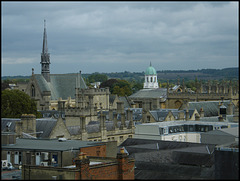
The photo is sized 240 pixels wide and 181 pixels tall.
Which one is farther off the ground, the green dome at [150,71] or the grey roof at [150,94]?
the green dome at [150,71]

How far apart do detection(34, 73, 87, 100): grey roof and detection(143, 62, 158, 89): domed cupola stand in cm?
6294

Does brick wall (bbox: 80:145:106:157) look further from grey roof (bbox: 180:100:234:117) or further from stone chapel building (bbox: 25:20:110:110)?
stone chapel building (bbox: 25:20:110:110)

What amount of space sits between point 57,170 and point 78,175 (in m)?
1.25

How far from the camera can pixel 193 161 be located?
47.5 m

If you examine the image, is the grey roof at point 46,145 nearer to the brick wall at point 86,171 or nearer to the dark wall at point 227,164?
the brick wall at point 86,171

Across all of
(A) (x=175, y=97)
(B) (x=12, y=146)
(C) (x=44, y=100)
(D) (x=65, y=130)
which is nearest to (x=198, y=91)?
(A) (x=175, y=97)

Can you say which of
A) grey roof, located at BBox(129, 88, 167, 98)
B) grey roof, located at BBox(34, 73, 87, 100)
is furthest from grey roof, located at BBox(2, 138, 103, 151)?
grey roof, located at BBox(129, 88, 167, 98)

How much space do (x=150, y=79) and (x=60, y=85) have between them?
68162mm

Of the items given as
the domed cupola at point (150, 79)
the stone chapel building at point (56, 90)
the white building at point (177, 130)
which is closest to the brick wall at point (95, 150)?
the white building at point (177, 130)

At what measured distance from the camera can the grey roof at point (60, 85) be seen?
123 metres

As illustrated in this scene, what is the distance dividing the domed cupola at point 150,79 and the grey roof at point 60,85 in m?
62.9

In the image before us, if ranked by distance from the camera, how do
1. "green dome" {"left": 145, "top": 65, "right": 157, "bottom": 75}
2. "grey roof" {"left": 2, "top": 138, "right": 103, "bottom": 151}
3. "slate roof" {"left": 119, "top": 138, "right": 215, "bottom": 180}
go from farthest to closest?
"green dome" {"left": 145, "top": 65, "right": 157, "bottom": 75} → "slate roof" {"left": 119, "top": 138, "right": 215, "bottom": 180} → "grey roof" {"left": 2, "top": 138, "right": 103, "bottom": 151}

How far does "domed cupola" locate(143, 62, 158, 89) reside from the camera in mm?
188750

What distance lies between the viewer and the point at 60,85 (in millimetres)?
127188
